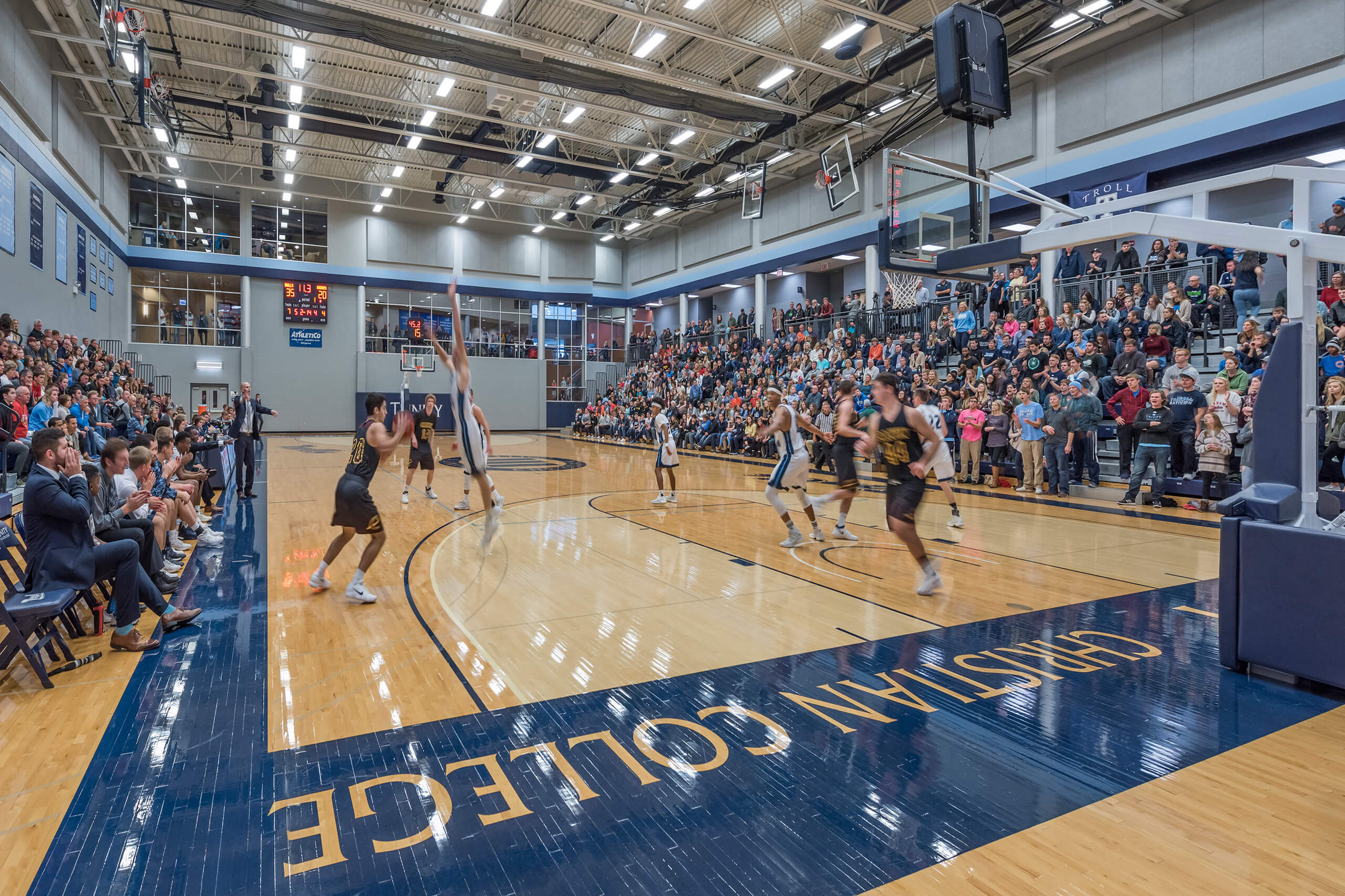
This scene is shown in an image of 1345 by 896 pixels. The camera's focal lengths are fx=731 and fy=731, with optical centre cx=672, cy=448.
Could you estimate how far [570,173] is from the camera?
24.8 meters

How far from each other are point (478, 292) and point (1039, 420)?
90.2ft

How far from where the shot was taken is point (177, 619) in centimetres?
520

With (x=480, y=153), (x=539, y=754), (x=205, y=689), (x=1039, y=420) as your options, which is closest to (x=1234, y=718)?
(x=539, y=754)

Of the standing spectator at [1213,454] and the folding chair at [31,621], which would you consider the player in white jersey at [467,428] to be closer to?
the folding chair at [31,621]

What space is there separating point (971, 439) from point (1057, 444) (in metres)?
1.66

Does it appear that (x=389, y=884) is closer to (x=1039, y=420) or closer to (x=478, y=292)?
(x=1039, y=420)

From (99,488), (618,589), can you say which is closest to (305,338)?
(99,488)

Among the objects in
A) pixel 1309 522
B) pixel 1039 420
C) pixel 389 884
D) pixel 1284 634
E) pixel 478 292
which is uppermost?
pixel 478 292

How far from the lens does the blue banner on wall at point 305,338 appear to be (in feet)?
102

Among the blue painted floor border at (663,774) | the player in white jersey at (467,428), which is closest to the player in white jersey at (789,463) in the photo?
the player in white jersey at (467,428)

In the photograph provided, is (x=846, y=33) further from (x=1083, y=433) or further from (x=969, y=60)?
(x=1083, y=433)

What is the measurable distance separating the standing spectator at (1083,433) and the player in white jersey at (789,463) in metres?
6.06

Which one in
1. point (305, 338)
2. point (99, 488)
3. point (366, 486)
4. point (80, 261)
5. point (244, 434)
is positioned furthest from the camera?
point (305, 338)

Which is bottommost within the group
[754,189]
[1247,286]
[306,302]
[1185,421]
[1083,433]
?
[1083,433]
